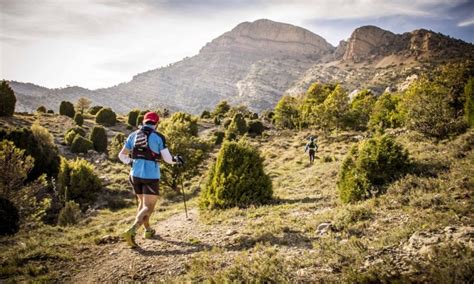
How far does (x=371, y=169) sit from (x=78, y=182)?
1501 cm

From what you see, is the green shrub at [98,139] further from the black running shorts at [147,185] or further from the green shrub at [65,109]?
the black running shorts at [147,185]

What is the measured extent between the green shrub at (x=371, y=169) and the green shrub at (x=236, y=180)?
219 cm

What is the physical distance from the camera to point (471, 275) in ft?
8.54

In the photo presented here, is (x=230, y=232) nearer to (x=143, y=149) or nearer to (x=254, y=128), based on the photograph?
(x=143, y=149)

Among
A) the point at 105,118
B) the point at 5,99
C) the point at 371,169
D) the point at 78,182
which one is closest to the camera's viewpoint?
the point at 371,169

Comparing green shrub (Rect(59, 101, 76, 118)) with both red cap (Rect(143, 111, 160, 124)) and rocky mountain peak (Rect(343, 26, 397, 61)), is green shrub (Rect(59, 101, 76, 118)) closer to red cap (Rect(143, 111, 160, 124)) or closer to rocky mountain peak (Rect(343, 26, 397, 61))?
red cap (Rect(143, 111, 160, 124))

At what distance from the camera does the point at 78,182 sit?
15992mm

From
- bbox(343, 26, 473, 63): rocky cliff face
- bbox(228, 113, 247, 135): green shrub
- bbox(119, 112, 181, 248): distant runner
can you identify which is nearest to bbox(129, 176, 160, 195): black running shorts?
bbox(119, 112, 181, 248): distant runner

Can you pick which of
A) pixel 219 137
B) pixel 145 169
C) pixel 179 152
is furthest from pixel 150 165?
pixel 219 137

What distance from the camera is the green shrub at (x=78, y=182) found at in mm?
15922

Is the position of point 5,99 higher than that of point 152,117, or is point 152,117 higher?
point 5,99

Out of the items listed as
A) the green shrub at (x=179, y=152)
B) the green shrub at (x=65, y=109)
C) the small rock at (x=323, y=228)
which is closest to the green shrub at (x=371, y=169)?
the small rock at (x=323, y=228)

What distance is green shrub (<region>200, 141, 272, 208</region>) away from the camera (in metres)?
7.83

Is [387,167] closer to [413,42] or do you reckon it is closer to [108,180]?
[108,180]
